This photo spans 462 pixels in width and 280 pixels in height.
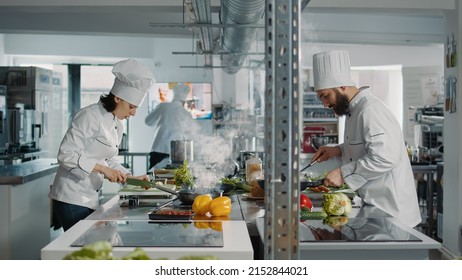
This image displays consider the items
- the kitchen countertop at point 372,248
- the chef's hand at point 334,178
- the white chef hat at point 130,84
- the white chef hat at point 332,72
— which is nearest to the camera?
the kitchen countertop at point 372,248

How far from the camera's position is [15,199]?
455 centimetres

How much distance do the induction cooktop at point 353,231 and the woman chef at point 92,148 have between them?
1.20 metres

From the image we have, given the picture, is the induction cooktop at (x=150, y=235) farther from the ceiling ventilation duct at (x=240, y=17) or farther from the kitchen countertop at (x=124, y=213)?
the ceiling ventilation duct at (x=240, y=17)

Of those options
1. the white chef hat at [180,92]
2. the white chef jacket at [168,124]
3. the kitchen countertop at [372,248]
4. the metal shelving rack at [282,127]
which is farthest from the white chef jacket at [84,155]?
the white chef hat at [180,92]

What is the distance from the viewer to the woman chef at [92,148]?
3564 millimetres

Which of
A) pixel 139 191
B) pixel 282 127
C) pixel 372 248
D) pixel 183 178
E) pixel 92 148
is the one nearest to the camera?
pixel 282 127

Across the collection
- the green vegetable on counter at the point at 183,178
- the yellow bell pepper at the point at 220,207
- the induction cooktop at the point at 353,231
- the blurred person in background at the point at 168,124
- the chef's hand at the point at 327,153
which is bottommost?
the induction cooktop at the point at 353,231

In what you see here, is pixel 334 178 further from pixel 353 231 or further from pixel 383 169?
pixel 353 231

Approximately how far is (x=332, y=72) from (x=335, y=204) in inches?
39.4

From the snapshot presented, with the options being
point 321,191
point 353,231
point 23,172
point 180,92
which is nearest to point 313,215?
point 353,231

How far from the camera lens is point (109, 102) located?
3836mm

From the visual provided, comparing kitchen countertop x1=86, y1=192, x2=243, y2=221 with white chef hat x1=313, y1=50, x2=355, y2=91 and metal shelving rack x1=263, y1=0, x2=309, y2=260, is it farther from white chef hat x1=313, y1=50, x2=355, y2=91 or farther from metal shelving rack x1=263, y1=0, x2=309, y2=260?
metal shelving rack x1=263, y1=0, x2=309, y2=260

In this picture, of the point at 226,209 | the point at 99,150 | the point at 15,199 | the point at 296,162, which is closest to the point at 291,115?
the point at 296,162
